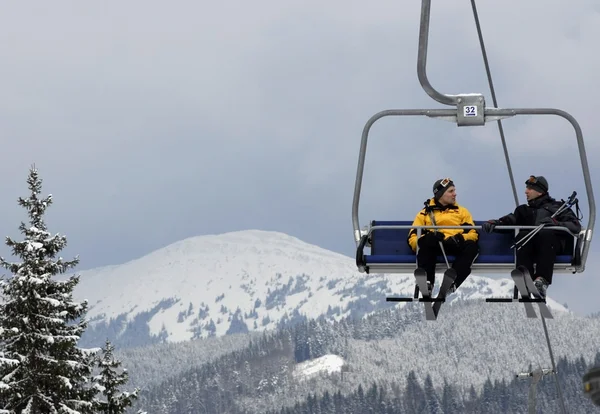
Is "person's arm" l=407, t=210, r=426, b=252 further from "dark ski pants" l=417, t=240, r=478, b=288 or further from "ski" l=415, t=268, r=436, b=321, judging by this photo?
"ski" l=415, t=268, r=436, b=321

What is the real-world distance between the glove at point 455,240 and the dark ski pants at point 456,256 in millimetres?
33

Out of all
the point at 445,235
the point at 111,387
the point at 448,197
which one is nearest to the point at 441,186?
the point at 448,197

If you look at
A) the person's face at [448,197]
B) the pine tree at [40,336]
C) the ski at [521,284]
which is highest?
the person's face at [448,197]

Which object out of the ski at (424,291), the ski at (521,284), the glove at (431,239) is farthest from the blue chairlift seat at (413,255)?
the ski at (424,291)

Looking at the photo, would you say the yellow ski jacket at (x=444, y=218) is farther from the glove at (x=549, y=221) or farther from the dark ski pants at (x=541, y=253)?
the glove at (x=549, y=221)

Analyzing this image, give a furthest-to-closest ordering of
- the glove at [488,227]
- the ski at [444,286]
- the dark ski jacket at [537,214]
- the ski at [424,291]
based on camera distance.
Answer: the dark ski jacket at [537,214]
the glove at [488,227]
the ski at [424,291]
the ski at [444,286]

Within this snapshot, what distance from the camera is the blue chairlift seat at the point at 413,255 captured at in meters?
11.1

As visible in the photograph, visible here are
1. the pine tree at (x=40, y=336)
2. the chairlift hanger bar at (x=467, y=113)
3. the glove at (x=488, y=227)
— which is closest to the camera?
the chairlift hanger bar at (x=467, y=113)

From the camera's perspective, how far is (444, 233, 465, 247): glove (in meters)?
11.2

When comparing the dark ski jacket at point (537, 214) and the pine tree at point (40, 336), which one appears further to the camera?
the pine tree at point (40, 336)

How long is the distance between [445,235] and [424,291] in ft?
2.72

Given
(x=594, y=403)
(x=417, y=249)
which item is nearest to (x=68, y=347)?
(x=417, y=249)

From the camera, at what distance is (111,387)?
26.9 meters

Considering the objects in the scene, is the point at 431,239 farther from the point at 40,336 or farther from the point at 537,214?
the point at 40,336
